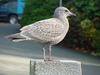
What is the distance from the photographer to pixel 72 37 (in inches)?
842

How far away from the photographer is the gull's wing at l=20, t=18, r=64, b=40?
636cm

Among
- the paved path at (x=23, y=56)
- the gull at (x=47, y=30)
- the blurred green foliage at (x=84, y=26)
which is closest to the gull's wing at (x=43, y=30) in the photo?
the gull at (x=47, y=30)

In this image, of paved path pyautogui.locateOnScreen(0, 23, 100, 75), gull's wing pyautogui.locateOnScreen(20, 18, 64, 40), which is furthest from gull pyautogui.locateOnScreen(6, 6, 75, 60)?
paved path pyautogui.locateOnScreen(0, 23, 100, 75)

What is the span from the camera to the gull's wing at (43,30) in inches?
251

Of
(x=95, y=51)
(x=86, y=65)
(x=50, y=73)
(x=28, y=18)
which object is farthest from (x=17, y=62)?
(x=28, y=18)

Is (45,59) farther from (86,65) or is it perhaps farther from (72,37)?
(72,37)

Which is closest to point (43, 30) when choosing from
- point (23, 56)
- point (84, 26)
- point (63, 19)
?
point (63, 19)

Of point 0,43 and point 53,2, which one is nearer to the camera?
point 0,43

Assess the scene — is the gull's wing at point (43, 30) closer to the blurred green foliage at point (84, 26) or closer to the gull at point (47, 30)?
the gull at point (47, 30)

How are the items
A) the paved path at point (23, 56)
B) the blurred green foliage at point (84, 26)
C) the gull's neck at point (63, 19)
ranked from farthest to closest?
the blurred green foliage at point (84, 26) < the paved path at point (23, 56) < the gull's neck at point (63, 19)

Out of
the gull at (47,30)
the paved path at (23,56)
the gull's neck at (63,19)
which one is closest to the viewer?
the gull at (47,30)

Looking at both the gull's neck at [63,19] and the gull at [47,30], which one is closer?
the gull at [47,30]

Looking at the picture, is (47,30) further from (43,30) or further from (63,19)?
A: (63,19)

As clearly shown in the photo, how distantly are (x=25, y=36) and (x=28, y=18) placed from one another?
69.5 ft
